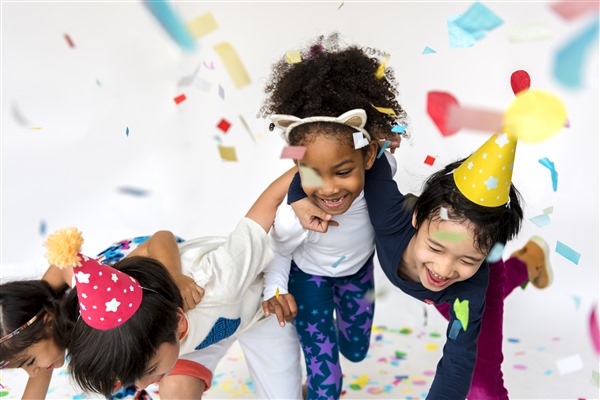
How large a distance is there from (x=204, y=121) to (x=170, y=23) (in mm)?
1041

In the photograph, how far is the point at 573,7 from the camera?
1263mm

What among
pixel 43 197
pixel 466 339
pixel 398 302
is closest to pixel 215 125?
pixel 43 197

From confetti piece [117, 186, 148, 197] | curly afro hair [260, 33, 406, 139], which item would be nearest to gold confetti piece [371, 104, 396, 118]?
curly afro hair [260, 33, 406, 139]

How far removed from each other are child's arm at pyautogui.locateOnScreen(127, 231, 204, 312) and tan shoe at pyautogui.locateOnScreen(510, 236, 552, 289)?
98 cm

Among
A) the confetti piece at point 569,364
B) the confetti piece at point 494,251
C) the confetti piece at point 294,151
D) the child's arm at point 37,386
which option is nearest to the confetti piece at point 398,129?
the confetti piece at point 294,151

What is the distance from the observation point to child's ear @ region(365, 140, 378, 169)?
176 cm

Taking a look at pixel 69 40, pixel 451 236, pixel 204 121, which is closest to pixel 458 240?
pixel 451 236

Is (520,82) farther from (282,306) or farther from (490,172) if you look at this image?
(282,306)

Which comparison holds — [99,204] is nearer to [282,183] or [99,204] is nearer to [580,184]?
[282,183]

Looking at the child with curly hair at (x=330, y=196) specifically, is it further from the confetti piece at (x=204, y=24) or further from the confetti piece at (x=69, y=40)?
the confetti piece at (x=69, y=40)

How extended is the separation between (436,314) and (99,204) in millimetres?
1276

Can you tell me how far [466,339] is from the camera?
5.42 ft

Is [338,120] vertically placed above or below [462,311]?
above

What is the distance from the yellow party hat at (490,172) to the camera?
145 centimetres
